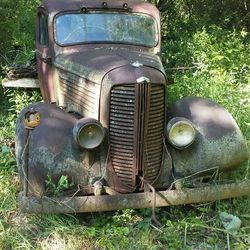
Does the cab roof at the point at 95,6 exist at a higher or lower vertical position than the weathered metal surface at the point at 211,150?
higher

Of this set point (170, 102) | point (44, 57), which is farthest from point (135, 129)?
point (170, 102)

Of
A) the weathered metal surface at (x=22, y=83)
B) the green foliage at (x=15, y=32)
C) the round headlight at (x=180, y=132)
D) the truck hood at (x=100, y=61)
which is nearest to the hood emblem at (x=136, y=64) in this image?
the truck hood at (x=100, y=61)

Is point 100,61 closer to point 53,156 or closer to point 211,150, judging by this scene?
point 53,156

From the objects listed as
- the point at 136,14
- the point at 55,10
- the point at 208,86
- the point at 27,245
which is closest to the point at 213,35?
the point at 208,86

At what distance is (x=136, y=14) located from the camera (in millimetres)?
6348

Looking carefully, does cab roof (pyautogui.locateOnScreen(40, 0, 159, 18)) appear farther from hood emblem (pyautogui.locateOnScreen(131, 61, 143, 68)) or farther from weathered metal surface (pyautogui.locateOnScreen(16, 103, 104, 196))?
weathered metal surface (pyautogui.locateOnScreen(16, 103, 104, 196))

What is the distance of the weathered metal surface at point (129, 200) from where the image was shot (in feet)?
13.8

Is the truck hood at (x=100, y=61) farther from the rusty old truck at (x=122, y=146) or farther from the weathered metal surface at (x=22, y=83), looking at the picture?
the weathered metal surface at (x=22, y=83)

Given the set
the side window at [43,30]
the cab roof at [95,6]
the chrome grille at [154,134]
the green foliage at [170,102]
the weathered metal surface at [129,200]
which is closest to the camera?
the weathered metal surface at [129,200]

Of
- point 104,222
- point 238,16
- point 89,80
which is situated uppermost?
point 89,80

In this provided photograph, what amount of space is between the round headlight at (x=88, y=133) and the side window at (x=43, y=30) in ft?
7.16

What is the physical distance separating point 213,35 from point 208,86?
97.8 inches

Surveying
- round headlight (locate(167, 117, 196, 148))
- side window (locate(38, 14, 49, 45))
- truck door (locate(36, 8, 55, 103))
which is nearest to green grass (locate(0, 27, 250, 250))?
round headlight (locate(167, 117, 196, 148))

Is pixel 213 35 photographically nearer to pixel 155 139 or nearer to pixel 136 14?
pixel 136 14
